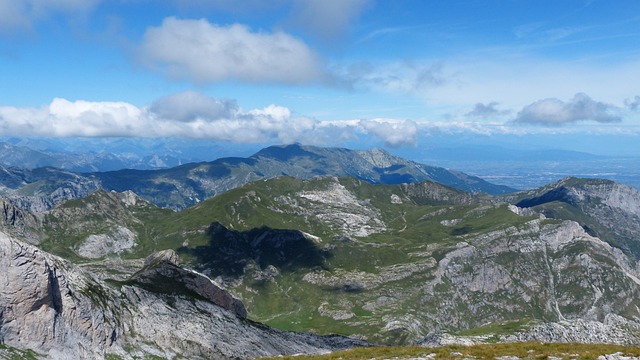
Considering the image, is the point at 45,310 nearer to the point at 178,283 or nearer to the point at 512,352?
the point at 178,283

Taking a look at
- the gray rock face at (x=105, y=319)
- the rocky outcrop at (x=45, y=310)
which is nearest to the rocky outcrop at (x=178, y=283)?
the gray rock face at (x=105, y=319)

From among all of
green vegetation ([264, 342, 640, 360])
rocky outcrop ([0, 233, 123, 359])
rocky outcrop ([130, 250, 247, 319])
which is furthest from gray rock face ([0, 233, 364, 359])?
green vegetation ([264, 342, 640, 360])

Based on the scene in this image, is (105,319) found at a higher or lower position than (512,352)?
lower

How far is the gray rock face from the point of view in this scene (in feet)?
270

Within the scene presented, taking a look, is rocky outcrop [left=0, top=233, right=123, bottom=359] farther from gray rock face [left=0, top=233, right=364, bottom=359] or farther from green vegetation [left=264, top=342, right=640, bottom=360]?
green vegetation [left=264, top=342, right=640, bottom=360]

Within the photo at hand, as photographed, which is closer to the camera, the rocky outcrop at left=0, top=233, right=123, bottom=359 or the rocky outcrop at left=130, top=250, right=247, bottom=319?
the rocky outcrop at left=0, top=233, right=123, bottom=359

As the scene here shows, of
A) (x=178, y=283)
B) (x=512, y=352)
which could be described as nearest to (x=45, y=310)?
(x=178, y=283)

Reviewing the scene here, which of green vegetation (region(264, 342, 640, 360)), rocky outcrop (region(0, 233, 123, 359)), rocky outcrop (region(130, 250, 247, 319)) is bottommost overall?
rocky outcrop (region(130, 250, 247, 319))

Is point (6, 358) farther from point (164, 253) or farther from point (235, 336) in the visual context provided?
point (164, 253)

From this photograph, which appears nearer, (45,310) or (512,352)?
(512,352)

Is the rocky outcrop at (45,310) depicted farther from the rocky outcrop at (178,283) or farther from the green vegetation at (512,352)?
the green vegetation at (512,352)

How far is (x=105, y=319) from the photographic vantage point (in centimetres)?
9575

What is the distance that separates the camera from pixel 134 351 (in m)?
96.9

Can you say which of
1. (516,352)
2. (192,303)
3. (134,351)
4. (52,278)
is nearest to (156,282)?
(192,303)
